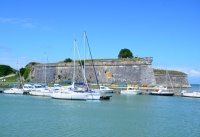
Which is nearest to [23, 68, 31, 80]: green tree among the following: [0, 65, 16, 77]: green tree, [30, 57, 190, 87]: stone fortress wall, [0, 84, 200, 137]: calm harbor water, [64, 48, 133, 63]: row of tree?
[30, 57, 190, 87]: stone fortress wall

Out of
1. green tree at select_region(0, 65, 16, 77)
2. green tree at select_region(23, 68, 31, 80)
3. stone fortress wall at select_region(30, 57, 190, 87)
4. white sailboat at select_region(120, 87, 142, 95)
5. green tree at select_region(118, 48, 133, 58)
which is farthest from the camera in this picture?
green tree at select_region(0, 65, 16, 77)

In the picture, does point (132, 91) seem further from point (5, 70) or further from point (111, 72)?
point (5, 70)

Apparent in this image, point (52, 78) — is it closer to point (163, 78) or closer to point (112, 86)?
point (112, 86)

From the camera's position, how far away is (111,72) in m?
50.4

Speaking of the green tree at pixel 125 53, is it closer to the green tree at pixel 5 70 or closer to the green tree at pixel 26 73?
the green tree at pixel 26 73

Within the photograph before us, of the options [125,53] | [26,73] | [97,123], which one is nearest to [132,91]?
[125,53]

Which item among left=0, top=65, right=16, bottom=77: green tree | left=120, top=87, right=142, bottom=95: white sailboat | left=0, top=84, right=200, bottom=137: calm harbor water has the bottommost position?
left=0, top=84, right=200, bottom=137: calm harbor water

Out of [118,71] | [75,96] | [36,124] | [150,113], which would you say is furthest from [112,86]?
[36,124]

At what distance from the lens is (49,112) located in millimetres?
21766

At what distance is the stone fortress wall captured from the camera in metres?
46.8

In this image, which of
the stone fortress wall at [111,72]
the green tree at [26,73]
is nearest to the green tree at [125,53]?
the stone fortress wall at [111,72]

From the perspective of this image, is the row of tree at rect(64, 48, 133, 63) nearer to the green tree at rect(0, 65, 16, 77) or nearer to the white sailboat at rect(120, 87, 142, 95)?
the white sailboat at rect(120, 87, 142, 95)

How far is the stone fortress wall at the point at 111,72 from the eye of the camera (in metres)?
46.8

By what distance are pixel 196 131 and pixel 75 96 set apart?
51.7ft
